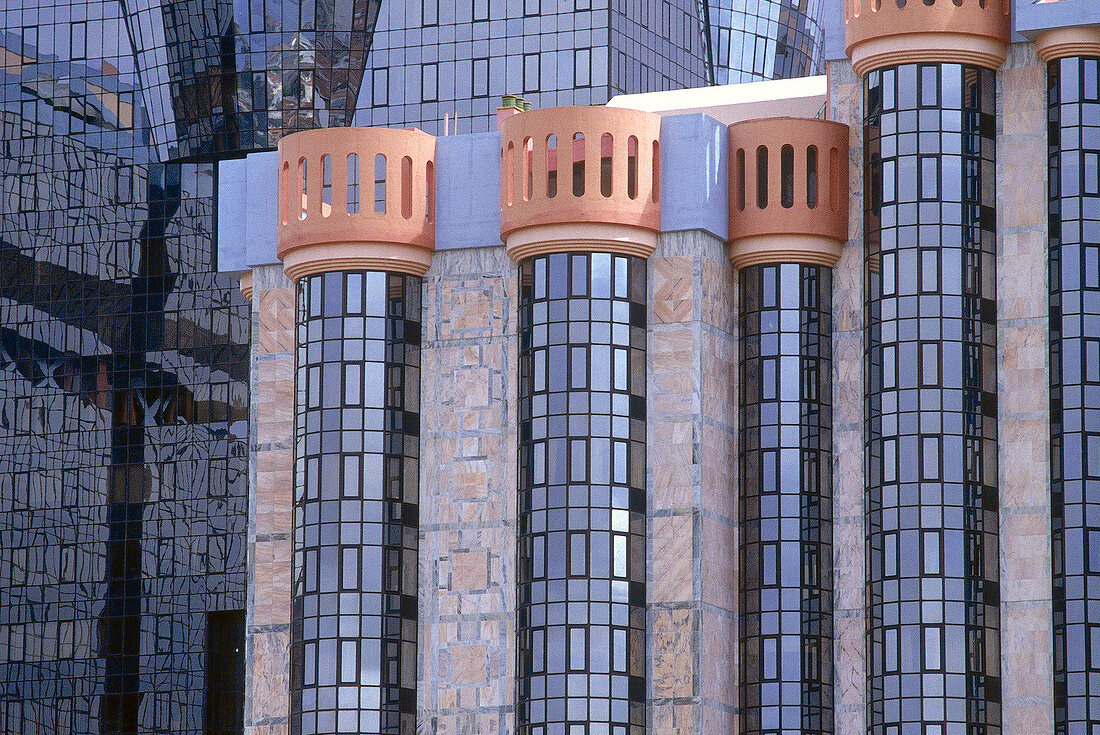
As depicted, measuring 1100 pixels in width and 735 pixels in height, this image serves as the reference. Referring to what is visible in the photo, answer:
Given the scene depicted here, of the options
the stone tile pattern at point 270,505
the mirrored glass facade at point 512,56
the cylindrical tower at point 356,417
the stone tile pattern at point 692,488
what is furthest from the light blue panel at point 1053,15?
the mirrored glass facade at point 512,56

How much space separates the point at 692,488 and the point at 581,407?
4761 millimetres

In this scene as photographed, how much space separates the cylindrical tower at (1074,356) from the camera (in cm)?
9138

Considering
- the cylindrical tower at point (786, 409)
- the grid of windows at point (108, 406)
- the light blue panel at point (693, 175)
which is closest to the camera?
the cylindrical tower at point (786, 409)

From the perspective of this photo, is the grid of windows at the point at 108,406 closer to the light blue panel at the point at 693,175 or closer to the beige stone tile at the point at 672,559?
the light blue panel at the point at 693,175

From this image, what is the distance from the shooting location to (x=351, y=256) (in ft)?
327

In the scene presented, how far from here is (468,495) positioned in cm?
9825

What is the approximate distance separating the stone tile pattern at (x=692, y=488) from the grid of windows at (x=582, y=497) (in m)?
0.56

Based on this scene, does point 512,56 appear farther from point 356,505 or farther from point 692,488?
point 692,488

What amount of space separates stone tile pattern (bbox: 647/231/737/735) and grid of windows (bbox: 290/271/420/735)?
9.02 metres

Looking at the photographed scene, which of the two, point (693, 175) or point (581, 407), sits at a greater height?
point (693, 175)

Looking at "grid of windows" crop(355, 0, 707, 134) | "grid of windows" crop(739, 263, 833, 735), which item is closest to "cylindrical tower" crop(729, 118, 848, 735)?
"grid of windows" crop(739, 263, 833, 735)

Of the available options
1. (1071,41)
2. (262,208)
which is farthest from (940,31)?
(262,208)

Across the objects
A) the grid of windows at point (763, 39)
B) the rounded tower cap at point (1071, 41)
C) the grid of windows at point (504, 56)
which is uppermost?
the grid of windows at point (763, 39)

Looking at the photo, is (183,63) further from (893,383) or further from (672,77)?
(893,383)
